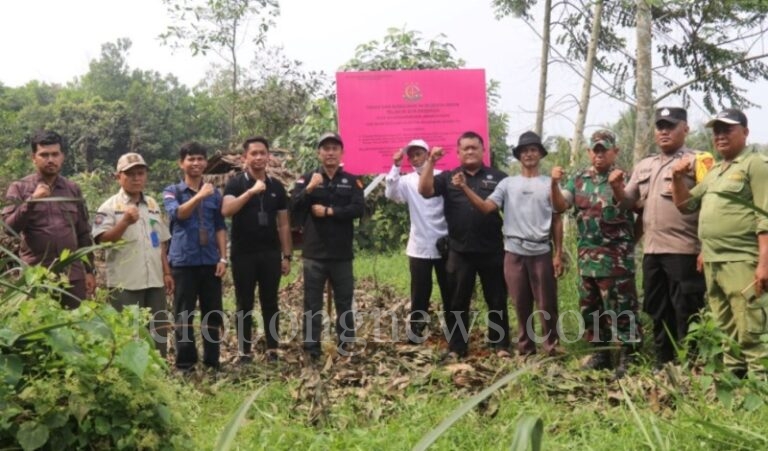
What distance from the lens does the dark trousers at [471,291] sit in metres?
5.12

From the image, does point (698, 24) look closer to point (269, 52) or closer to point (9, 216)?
point (9, 216)

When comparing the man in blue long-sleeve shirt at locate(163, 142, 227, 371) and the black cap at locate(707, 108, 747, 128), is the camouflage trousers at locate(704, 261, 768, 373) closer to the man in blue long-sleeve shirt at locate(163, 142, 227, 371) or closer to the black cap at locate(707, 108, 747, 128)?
the black cap at locate(707, 108, 747, 128)

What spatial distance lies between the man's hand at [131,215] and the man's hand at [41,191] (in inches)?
17.3

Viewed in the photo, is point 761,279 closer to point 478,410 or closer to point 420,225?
point 478,410

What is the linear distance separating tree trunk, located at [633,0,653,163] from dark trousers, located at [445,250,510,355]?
2059 millimetres

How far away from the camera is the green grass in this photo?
2.86 m

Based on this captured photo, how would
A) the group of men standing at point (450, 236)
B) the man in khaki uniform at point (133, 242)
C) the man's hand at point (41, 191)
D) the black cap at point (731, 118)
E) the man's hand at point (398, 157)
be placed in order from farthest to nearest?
the man's hand at point (398, 157) < the man in khaki uniform at point (133, 242) < the group of men standing at point (450, 236) < the man's hand at point (41, 191) < the black cap at point (731, 118)

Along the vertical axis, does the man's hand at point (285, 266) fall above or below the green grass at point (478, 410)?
above

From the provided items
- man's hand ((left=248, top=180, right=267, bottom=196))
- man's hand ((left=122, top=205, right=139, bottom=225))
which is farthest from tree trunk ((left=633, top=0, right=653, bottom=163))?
man's hand ((left=122, top=205, right=139, bottom=225))

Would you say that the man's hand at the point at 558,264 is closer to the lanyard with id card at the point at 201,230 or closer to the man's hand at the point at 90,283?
the lanyard with id card at the point at 201,230

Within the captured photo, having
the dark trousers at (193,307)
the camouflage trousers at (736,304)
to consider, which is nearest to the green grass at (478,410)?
the dark trousers at (193,307)

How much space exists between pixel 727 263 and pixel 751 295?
22 centimetres

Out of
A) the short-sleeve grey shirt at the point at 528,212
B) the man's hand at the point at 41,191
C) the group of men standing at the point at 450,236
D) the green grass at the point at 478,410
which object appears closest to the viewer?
the green grass at the point at 478,410

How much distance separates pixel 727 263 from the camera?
396 centimetres
